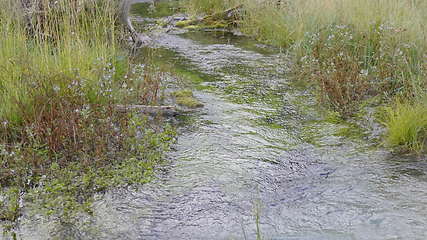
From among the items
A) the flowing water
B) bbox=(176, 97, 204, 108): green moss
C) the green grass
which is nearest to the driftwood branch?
bbox=(176, 97, 204, 108): green moss

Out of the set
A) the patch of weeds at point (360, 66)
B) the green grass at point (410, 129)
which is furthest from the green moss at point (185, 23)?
the green grass at point (410, 129)

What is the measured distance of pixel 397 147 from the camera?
5.19 m

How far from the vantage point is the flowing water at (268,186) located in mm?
3760

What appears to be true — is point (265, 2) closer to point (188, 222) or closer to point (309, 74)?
point (309, 74)

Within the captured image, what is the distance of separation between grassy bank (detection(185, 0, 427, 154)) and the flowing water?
0.48m

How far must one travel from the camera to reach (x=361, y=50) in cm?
768

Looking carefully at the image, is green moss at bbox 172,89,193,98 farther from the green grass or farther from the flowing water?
the green grass

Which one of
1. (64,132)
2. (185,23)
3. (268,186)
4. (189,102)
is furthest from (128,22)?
(268,186)

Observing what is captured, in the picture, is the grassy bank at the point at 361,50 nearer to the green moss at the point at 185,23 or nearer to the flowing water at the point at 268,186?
the flowing water at the point at 268,186

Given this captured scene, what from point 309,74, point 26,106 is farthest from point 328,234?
point 309,74

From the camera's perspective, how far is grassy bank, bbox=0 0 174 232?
4.39m

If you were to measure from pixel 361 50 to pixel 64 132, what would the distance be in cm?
497

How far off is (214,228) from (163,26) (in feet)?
31.6

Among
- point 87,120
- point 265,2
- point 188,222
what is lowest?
point 188,222
